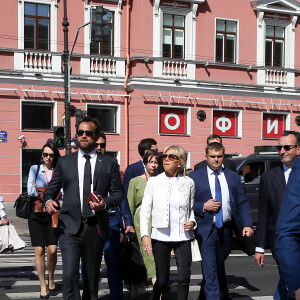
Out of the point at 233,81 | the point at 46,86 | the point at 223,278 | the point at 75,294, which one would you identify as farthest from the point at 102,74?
the point at 75,294

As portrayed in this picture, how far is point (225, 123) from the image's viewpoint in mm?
29750

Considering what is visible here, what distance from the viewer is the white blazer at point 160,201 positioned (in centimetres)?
752

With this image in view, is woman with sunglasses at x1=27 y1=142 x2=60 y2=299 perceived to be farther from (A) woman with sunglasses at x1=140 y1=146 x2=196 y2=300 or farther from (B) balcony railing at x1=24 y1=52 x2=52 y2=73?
(B) balcony railing at x1=24 y1=52 x2=52 y2=73

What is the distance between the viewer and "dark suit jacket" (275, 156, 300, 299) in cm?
298

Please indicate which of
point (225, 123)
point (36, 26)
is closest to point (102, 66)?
point (36, 26)

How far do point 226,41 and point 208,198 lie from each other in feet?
73.7

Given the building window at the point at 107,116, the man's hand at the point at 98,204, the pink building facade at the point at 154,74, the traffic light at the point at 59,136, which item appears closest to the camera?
the man's hand at the point at 98,204

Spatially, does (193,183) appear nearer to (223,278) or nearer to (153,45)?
(223,278)

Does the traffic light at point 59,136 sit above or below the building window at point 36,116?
below

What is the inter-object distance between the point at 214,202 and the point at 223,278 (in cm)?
130

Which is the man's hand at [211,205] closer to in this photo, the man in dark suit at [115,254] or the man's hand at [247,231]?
the man's hand at [247,231]

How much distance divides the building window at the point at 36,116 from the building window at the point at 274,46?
9.74 meters

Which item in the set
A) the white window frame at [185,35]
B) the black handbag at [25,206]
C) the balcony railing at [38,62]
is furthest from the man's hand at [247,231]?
the white window frame at [185,35]

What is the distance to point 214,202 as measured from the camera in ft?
25.6
